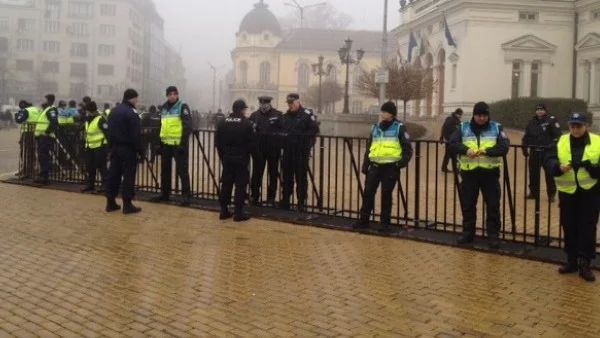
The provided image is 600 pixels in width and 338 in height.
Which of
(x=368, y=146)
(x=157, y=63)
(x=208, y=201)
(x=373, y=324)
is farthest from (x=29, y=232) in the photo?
(x=157, y=63)

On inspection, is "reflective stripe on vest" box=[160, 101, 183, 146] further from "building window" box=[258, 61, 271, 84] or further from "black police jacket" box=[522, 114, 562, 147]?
"building window" box=[258, 61, 271, 84]

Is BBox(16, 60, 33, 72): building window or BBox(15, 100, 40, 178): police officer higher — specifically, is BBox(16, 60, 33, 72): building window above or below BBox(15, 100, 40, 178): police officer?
above

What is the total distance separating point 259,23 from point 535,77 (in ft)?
191

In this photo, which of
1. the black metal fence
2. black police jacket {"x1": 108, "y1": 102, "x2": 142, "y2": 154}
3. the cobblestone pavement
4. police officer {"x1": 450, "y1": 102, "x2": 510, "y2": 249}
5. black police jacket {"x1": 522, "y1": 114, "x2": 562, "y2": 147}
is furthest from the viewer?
black police jacket {"x1": 522, "y1": 114, "x2": 562, "y2": 147}

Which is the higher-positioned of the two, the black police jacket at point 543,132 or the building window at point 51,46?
the building window at point 51,46

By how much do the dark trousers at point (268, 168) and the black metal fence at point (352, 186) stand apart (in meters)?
0.65

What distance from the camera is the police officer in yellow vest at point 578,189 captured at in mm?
7215

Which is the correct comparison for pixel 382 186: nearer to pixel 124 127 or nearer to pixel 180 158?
pixel 180 158

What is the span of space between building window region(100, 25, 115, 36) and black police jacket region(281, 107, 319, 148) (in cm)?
9340

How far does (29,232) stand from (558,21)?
120 ft

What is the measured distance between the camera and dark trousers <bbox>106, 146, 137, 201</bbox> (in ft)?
36.8

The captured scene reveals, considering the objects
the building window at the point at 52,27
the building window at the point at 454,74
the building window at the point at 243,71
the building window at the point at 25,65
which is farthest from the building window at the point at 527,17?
the building window at the point at 52,27

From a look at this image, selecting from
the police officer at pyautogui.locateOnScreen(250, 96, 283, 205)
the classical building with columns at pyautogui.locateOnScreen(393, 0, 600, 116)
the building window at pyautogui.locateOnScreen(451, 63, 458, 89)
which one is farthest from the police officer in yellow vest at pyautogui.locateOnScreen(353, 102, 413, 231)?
the building window at pyautogui.locateOnScreen(451, 63, 458, 89)

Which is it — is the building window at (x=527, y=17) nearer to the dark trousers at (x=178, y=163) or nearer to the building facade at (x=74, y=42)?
the dark trousers at (x=178, y=163)
